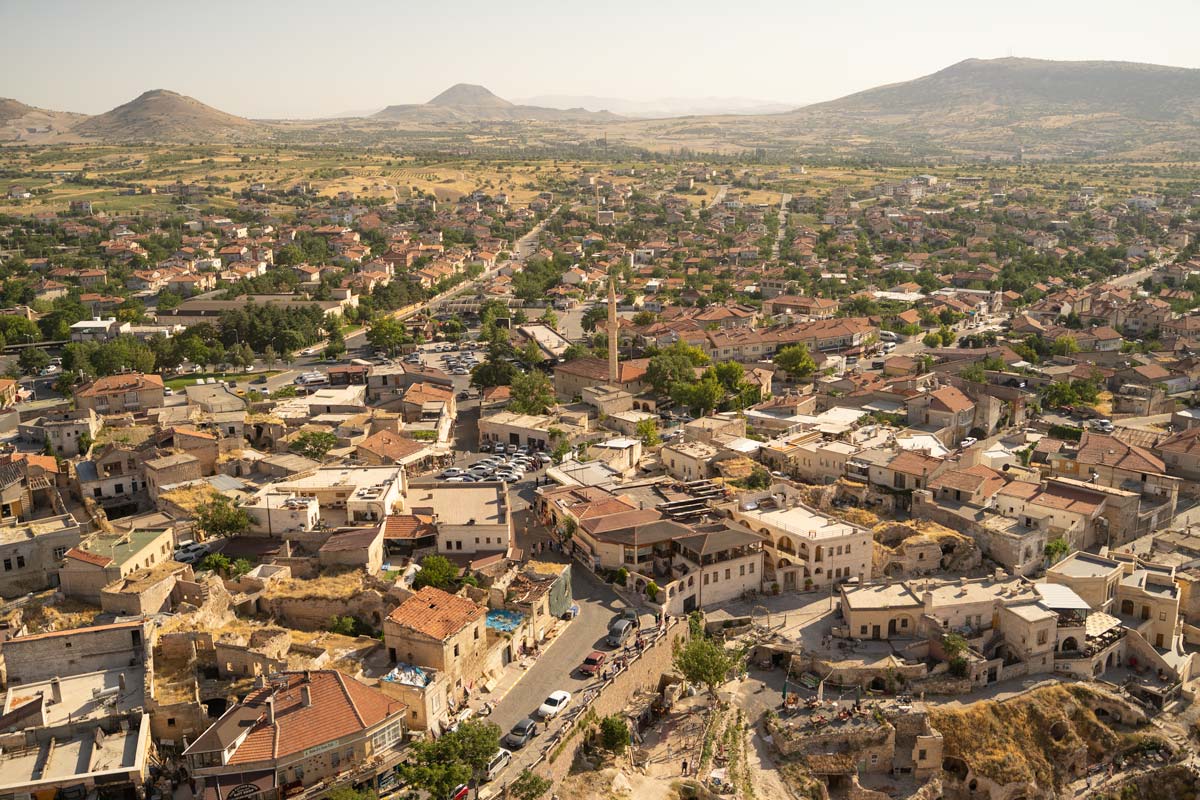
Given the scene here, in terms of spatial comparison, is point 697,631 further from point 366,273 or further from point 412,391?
point 366,273

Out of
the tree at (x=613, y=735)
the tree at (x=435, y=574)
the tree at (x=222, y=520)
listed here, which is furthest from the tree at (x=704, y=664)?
the tree at (x=222, y=520)

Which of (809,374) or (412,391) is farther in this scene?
(809,374)

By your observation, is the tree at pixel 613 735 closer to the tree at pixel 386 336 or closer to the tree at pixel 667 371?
the tree at pixel 667 371

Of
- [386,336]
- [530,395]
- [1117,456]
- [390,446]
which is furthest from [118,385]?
[1117,456]

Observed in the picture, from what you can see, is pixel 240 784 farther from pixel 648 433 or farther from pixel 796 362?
pixel 796 362

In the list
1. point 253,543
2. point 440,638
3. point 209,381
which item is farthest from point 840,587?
point 209,381
